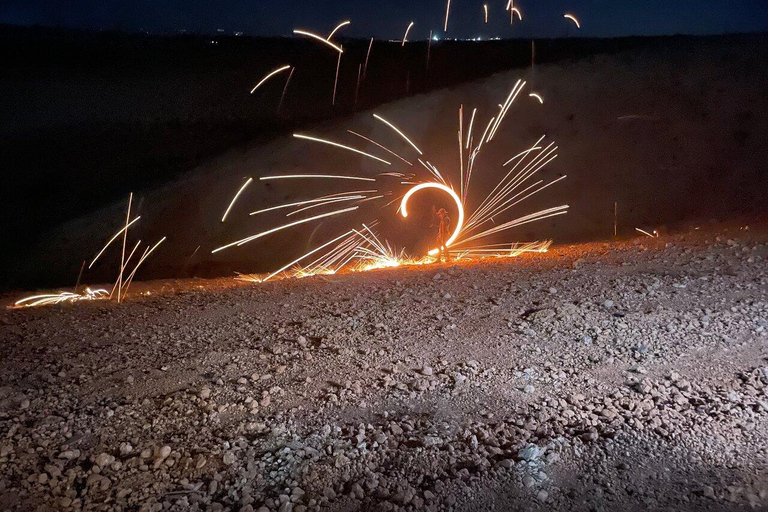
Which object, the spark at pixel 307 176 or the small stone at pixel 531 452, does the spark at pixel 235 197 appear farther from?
the small stone at pixel 531 452

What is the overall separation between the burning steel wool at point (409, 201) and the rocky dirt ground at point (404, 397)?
147 inches

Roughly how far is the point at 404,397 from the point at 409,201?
7882 mm

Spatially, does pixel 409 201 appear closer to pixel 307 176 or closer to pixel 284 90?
pixel 307 176

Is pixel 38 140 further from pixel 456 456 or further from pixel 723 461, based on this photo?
pixel 723 461

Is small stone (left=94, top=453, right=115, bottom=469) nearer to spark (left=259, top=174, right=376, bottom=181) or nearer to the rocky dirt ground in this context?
the rocky dirt ground

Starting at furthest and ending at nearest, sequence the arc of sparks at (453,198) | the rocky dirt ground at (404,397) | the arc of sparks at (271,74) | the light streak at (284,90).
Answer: the arc of sparks at (271,74)
the light streak at (284,90)
the arc of sparks at (453,198)
the rocky dirt ground at (404,397)

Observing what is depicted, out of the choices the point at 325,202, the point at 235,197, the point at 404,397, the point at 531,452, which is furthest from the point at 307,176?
the point at 531,452

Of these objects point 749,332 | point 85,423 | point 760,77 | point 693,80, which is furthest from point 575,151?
point 85,423

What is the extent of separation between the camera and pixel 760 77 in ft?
47.1

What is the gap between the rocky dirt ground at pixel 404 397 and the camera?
3.28m

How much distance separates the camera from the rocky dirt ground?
3277mm

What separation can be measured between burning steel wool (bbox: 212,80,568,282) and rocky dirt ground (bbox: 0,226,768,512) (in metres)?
3.74

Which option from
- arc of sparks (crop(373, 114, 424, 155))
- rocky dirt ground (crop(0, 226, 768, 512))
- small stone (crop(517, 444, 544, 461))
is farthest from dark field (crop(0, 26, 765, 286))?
small stone (crop(517, 444, 544, 461))

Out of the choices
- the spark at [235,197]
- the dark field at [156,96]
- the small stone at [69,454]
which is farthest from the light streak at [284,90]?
the small stone at [69,454]
